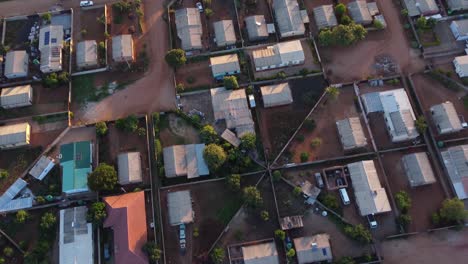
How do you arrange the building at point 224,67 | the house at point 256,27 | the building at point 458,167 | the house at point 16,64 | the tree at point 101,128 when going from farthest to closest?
1. the house at point 256,27
2. the house at point 16,64
3. the building at point 224,67
4. the tree at point 101,128
5. the building at point 458,167

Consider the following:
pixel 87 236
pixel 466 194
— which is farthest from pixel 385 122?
pixel 87 236

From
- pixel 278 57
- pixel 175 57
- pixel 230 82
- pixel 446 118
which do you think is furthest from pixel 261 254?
pixel 446 118

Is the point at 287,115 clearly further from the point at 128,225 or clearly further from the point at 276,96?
the point at 128,225

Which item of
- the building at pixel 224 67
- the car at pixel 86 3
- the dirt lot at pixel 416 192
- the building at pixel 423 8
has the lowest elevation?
the dirt lot at pixel 416 192

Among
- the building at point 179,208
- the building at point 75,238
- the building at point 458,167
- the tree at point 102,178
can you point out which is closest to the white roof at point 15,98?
the tree at point 102,178

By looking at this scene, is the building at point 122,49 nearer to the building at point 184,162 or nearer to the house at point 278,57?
the building at point 184,162

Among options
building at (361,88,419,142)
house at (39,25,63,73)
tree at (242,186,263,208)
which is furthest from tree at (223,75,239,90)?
house at (39,25,63,73)
